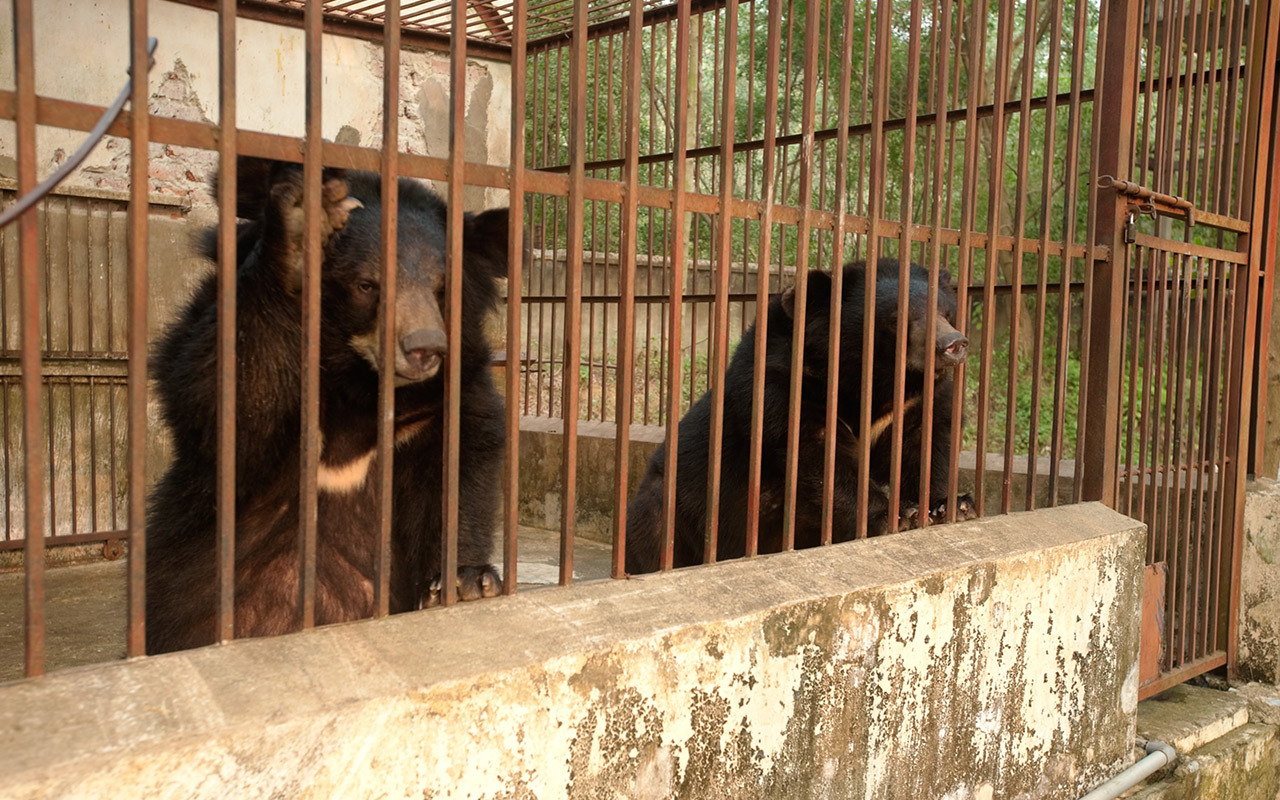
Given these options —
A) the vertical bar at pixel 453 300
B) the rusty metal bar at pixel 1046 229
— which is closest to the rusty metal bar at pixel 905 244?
the rusty metal bar at pixel 1046 229

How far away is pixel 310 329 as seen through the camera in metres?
1.62

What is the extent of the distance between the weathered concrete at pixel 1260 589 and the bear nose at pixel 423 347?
167 inches

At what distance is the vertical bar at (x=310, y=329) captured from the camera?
1.57 meters

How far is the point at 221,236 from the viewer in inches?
58.4

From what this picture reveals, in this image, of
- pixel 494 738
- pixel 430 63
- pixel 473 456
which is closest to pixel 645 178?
pixel 430 63

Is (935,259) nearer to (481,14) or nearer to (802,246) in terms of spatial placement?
(802,246)

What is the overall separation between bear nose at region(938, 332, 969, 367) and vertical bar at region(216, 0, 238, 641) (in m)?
2.40

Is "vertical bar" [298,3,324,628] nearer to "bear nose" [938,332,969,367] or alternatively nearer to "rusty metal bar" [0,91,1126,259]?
"rusty metal bar" [0,91,1126,259]

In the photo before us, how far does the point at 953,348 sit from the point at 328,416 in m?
2.00

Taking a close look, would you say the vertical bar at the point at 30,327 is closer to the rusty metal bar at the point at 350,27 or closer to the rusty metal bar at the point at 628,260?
the rusty metal bar at the point at 628,260

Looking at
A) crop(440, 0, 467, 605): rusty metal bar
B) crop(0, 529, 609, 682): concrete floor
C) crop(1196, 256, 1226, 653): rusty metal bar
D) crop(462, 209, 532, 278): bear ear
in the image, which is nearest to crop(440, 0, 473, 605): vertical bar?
crop(440, 0, 467, 605): rusty metal bar

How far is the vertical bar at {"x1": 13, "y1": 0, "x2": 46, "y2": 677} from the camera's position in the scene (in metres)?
1.25

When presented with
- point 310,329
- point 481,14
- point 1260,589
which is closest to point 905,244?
point 310,329

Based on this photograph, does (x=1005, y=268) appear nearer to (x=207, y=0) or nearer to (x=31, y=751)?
(x=207, y=0)
